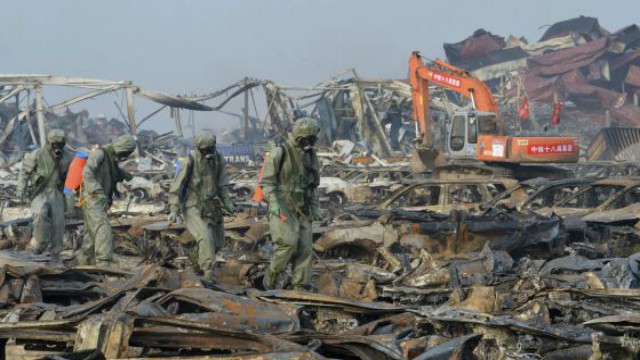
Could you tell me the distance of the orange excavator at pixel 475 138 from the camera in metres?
19.2

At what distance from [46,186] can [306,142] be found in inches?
164

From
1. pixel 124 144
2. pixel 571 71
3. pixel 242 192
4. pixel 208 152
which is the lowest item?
pixel 242 192

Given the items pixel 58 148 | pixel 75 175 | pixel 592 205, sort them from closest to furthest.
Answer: pixel 75 175, pixel 58 148, pixel 592 205

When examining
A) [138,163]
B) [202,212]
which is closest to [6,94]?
[138,163]

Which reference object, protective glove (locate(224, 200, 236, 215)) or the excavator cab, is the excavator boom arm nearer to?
the excavator cab

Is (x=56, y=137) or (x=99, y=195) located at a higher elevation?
(x=56, y=137)

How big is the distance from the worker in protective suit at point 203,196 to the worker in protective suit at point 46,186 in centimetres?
246

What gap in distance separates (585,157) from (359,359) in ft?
94.7

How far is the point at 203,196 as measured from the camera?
9828 millimetres

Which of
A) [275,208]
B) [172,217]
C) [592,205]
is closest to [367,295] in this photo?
[275,208]

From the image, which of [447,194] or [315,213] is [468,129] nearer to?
[447,194]

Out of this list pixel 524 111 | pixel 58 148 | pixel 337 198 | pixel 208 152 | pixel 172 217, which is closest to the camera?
pixel 172 217

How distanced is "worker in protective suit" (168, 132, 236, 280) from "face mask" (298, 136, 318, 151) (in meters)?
1.04

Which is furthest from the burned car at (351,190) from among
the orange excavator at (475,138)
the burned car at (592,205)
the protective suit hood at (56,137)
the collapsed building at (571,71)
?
the collapsed building at (571,71)
